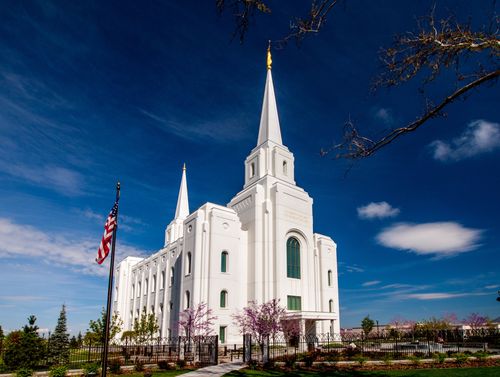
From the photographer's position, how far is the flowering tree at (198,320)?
29797 mm

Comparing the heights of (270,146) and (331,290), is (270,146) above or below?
above

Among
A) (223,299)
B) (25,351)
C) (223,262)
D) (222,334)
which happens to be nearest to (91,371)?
(25,351)

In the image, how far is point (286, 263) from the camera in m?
35.4

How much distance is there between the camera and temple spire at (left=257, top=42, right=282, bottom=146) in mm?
42094

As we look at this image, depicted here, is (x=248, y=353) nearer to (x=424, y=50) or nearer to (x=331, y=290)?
(x=424, y=50)

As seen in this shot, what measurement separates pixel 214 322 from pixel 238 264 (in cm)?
568

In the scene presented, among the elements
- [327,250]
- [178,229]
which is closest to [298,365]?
[327,250]

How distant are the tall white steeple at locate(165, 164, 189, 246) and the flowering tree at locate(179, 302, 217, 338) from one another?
23.1m

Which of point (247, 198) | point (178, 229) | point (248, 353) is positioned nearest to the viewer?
point (248, 353)

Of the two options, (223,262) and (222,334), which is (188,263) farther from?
(222,334)

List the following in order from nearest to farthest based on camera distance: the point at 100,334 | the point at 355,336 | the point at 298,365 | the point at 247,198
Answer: the point at 298,365 → the point at 100,334 → the point at 247,198 → the point at 355,336

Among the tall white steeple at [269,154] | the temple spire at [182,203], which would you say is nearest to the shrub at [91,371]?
the tall white steeple at [269,154]

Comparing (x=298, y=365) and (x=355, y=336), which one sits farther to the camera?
(x=355, y=336)

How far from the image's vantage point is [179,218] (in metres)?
56.3
